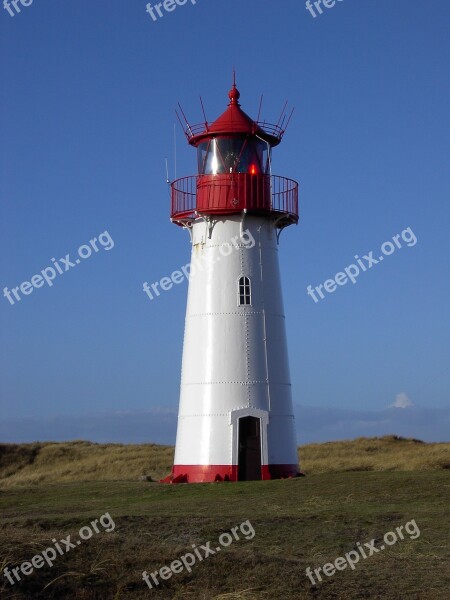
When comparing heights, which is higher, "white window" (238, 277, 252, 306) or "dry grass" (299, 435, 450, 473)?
"white window" (238, 277, 252, 306)

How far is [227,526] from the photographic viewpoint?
63.6 feet

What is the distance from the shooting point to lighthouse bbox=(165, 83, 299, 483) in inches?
1180

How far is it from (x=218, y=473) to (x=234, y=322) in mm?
4733

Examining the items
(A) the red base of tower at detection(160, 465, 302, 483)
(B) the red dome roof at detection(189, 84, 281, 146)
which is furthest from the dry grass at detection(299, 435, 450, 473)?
(B) the red dome roof at detection(189, 84, 281, 146)

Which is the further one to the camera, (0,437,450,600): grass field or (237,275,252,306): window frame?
(237,275,252,306): window frame

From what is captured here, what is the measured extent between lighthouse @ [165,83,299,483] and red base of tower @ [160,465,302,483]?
0.03m

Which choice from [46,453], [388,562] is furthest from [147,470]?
[388,562]

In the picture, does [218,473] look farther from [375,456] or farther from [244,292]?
[375,456]

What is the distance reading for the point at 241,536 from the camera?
19.0 m

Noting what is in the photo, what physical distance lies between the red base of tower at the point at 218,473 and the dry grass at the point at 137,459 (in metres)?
5.47

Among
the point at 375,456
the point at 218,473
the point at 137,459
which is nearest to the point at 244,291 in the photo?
the point at 218,473

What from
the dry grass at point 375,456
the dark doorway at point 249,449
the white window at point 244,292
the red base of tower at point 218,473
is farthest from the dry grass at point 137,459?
the white window at point 244,292

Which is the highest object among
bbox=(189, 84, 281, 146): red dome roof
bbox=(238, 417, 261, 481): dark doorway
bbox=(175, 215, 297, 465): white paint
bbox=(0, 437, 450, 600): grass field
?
bbox=(189, 84, 281, 146): red dome roof

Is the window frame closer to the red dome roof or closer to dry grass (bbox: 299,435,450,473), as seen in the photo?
the red dome roof
